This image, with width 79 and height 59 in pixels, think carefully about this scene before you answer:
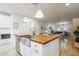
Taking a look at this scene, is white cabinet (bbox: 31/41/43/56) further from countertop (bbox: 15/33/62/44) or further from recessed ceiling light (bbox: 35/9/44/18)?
recessed ceiling light (bbox: 35/9/44/18)

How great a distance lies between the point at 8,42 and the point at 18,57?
33 centimetres

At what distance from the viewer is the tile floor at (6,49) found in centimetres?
215

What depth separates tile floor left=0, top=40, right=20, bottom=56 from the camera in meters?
2.15

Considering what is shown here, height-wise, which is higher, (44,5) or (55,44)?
(44,5)

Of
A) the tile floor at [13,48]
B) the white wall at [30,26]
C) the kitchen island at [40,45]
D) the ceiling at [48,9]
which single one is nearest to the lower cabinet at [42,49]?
the kitchen island at [40,45]

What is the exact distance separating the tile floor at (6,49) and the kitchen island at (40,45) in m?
0.16

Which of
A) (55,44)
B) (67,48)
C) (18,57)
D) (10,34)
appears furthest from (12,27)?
(67,48)

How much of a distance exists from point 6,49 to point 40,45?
0.62m

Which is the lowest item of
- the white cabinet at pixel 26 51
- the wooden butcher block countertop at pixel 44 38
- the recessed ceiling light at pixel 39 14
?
the white cabinet at pixel 26 51

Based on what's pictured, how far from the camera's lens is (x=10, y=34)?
2.15m

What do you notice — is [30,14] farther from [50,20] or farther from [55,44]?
[55,44]

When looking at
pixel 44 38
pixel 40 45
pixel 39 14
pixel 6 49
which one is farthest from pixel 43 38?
pixel 6 49

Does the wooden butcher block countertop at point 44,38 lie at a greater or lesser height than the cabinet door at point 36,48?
greater

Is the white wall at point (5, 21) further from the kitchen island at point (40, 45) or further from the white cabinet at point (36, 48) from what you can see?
the white cabinet at point (36, 48)
